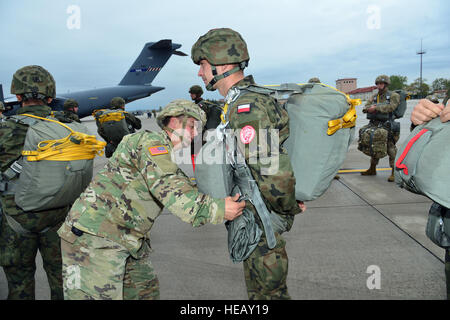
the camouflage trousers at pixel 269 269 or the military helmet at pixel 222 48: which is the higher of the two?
the military helmet at pixel 222 48

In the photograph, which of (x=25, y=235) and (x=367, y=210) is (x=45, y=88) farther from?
(x=367, y=210)

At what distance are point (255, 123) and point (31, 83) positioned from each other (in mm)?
1835

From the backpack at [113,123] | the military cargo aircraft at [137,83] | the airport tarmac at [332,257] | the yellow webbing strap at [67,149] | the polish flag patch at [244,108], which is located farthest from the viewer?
the military cargo aircraft at [137,83]

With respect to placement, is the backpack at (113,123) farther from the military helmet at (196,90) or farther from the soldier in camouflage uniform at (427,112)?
the soldier in camouflage uniform at (427,112)

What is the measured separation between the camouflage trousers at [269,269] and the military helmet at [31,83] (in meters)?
→ 2.02

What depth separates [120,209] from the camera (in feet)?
5.41

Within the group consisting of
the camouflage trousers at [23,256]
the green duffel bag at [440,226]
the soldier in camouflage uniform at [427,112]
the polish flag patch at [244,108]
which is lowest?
the camouflage trousers at [23,256]

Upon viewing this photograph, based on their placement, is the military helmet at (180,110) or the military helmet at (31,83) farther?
the military helmet at (31,83)

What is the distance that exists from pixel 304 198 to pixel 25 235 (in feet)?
6.71

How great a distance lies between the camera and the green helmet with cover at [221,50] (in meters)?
1.82

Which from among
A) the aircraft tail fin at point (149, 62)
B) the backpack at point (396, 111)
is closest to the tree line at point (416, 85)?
the aircraft tail fin at point (149, 62)

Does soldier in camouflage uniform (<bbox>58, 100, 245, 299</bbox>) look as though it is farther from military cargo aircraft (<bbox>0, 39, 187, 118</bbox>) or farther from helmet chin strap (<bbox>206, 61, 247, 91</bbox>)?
military cargo aircraft (<bbox>0, 39, 187, 118</bbox>)

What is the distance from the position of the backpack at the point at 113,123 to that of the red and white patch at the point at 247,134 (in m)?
4.91

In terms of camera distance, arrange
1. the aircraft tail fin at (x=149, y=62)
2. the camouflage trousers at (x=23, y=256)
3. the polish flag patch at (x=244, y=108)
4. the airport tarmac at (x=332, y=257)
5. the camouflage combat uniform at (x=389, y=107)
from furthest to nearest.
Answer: the aircraft tail fin at (x=149, y=62), the camouflage combat uniform at (x=389, y=107), the airport tarmac at (x=332, y=257), the camouflage trousers at (x=23, y=256), the polish flag patch at (x=244, y=108)
